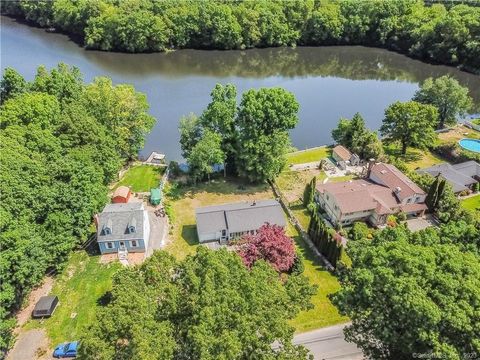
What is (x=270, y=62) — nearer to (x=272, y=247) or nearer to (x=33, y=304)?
(x=272, y=247)

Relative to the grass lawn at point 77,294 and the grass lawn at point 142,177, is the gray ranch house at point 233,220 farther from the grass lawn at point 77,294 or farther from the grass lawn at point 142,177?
the grass lawn at point 142,177

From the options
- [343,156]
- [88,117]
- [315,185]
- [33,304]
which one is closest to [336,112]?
[343,156]

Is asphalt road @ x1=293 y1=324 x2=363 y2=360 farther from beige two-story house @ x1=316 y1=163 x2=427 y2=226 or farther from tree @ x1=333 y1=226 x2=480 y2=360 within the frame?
beige two-story house @ x1=316 y1=163 x2=427 y2=226

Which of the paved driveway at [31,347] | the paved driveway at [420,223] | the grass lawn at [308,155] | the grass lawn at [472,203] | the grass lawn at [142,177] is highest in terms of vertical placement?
the grass lawn at [308,155]

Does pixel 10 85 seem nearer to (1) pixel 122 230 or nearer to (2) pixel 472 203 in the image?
(1) pixel 122 230

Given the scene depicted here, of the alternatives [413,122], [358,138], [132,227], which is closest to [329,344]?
[132,227]

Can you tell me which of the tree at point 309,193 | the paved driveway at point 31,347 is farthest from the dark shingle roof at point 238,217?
the paved driveway at point 31,347
